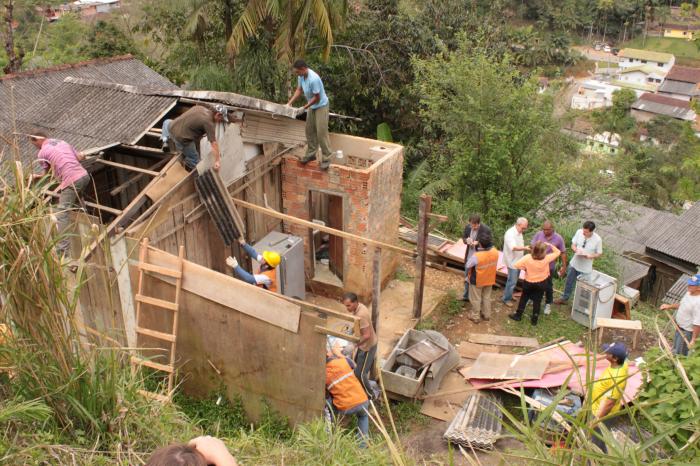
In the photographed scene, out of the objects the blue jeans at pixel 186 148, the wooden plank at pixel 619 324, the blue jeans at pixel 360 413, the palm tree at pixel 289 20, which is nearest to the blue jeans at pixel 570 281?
the wooden plank at pixel 619 324

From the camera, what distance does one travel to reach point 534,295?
9641mm

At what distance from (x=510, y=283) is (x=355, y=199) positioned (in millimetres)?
3183

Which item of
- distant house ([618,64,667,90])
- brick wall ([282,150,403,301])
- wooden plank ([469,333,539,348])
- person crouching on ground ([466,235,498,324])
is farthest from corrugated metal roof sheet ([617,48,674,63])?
wooden plank ([469,333,539,348])

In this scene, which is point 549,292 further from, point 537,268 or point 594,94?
point 594,94

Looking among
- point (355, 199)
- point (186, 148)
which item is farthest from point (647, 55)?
point (186, 148)

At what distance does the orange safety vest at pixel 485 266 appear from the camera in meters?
9.33

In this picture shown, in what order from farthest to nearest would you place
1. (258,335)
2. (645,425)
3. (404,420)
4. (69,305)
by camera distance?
(404,420) < (258,335) < (645,425) < (69,305)

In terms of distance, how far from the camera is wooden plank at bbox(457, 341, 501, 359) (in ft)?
29.9

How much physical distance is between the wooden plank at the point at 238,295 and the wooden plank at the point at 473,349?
3.55 meters

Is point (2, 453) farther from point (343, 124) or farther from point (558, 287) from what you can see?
point (343, 124)

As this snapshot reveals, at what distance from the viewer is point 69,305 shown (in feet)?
11.9

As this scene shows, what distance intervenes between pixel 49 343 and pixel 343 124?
16.6 meters

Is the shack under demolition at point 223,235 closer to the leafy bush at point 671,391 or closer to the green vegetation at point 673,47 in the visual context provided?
the leafy bush at point 671,391

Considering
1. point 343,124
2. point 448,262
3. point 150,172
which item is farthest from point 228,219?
point 343,124
